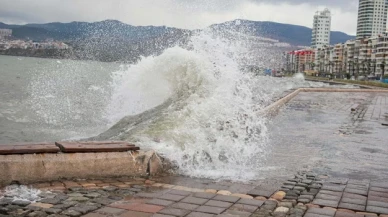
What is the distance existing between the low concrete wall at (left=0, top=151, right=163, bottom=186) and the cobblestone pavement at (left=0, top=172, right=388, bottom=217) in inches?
4.9

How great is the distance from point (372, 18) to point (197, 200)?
20629 centimetres

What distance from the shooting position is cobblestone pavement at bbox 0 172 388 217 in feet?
12.8

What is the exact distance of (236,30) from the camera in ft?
48.2

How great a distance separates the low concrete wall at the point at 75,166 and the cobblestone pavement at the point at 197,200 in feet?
0.41

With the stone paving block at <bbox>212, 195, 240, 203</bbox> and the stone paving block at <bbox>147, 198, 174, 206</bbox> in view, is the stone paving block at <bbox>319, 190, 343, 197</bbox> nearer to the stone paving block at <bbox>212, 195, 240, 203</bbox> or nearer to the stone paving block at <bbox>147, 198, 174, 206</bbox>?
the stone paving block at <bbox>212, 195, 240, 203</bbox>

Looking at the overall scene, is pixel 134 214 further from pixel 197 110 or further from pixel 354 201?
pixel 197 110

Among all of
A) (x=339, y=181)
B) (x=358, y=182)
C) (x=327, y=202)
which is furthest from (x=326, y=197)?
(x=358, y=182)

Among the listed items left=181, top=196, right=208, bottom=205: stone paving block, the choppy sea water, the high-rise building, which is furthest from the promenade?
the high-rise building

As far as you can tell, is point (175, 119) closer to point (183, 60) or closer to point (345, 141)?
point (345, 141)

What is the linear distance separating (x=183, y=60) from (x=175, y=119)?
4.12 m

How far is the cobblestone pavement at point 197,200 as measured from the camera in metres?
3.90

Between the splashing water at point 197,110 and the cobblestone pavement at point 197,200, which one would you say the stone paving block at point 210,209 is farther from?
the splashing water at point 197,110

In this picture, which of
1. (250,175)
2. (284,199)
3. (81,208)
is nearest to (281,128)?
(250,175)

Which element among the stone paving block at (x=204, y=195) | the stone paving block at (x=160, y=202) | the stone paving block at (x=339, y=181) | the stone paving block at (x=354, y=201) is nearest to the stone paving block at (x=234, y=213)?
the stone paving block at (x=204, y=195)
